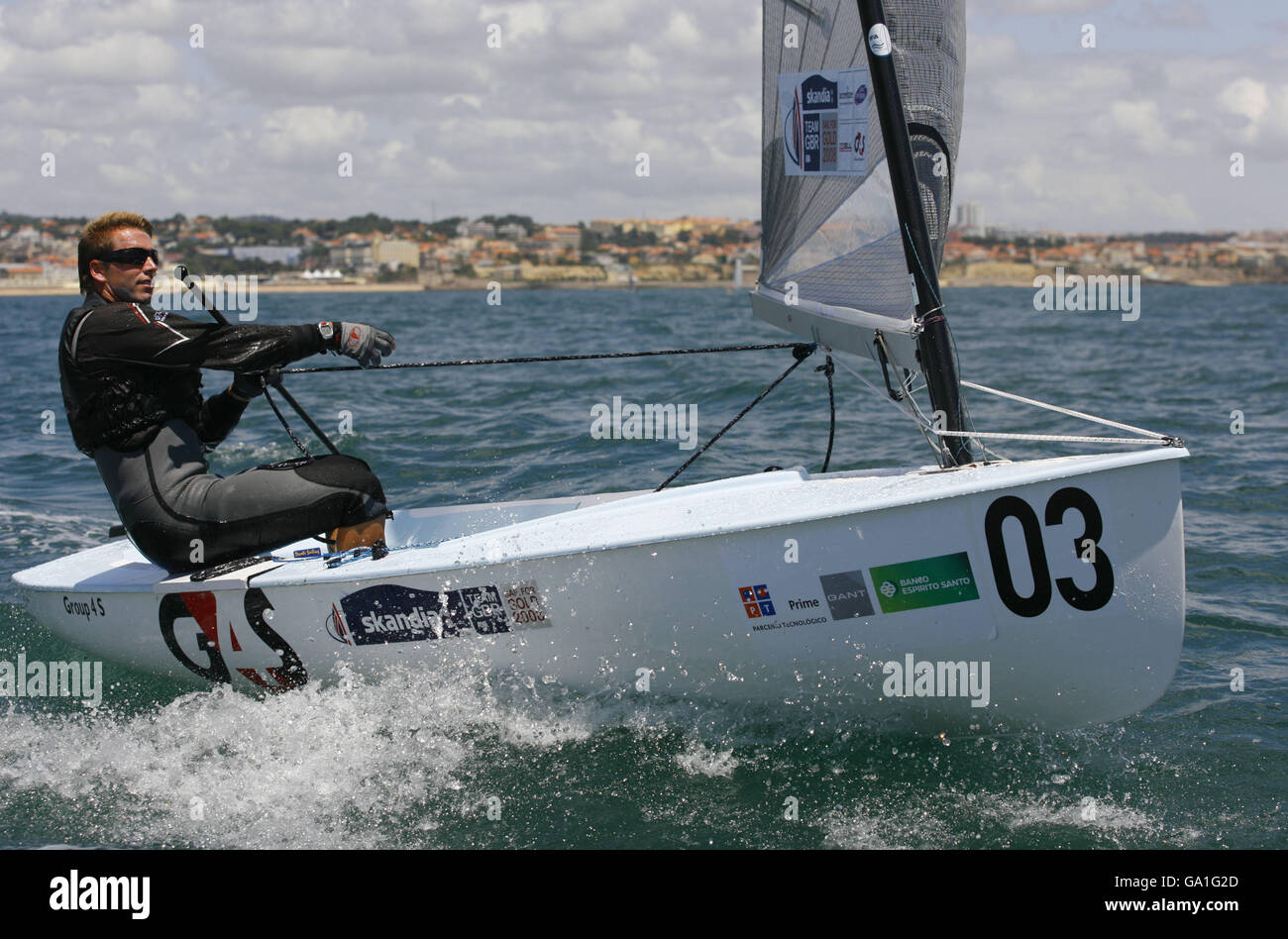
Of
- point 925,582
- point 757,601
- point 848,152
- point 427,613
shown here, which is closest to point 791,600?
point 757,601

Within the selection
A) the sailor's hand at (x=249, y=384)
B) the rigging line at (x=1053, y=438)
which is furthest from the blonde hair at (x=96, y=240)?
the rigging line at (x=1053, y=438)

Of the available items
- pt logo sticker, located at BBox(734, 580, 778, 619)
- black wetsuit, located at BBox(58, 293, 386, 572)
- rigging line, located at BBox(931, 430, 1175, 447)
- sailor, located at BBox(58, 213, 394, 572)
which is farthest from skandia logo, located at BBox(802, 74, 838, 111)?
black wetsuit, located at BBox(58, 293, 386, 572)

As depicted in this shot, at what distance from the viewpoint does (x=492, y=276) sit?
85312mm

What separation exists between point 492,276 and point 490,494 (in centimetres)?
8005

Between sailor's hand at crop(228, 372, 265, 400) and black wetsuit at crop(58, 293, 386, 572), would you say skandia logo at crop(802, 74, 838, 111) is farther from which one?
sailor's hand at crop(228, 372, 265, 400)

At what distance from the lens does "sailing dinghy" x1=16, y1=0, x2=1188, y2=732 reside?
11.1 ft

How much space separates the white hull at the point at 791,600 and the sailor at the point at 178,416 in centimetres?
18

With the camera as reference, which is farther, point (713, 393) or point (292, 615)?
point (713, 393)

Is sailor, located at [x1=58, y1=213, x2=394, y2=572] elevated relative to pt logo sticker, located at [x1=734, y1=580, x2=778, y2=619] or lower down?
elevated

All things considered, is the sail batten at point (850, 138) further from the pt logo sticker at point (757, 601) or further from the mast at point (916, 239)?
the pt logo sticker at point (757, 601)

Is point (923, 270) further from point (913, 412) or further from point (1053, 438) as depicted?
point (1053, 438)
